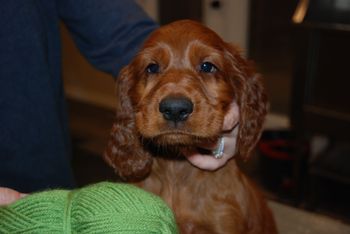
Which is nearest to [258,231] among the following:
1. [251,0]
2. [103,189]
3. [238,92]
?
[238,92]

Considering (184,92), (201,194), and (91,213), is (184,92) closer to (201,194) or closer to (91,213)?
(201,194)

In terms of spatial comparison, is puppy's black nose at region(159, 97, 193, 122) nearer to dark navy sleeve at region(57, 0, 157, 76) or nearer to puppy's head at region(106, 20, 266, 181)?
puppy's head at region(106, 20, 266, 181)

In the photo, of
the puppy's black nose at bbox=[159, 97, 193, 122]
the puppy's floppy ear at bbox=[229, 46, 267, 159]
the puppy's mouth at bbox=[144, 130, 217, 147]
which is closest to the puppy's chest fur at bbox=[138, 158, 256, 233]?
the puppy's floppy ear at bbox=[229, 46, 267, 159]

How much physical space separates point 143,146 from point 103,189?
2.50 feet

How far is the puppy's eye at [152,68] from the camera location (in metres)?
1.48

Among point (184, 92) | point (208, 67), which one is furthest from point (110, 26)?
point (184, 92)

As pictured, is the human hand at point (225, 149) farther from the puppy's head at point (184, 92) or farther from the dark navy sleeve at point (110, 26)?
the dark navy sleeve at point (110, 26)

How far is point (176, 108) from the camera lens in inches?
48.3

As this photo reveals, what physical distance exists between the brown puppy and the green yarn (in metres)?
0.50

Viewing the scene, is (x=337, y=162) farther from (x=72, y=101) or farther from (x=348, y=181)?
(x=72, y=101)

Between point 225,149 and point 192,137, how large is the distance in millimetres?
227

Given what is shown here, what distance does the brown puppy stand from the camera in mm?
1375

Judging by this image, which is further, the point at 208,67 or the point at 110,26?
the point at 110,26

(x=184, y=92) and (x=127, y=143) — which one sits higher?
(x=184, y=92)
